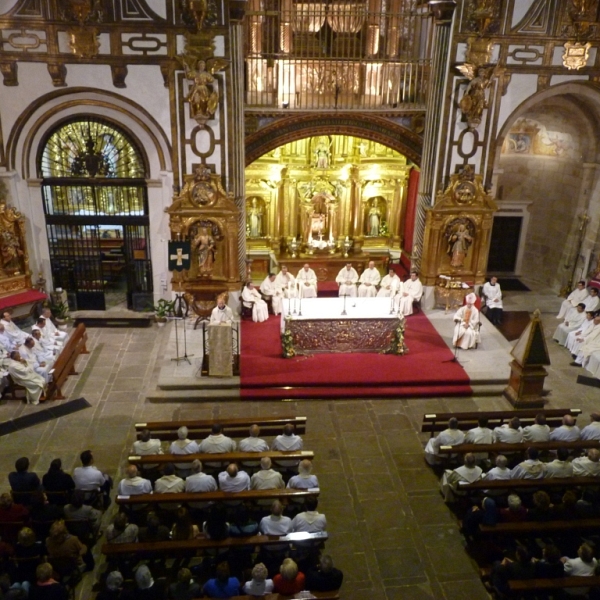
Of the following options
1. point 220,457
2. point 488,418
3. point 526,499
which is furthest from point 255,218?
point 526,499

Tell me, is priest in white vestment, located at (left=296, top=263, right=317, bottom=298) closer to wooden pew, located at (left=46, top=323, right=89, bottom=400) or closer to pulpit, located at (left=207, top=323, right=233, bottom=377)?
pulpit, located at (left=207, top=323, right=233, bottom=377)

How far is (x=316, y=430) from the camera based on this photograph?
12.2m

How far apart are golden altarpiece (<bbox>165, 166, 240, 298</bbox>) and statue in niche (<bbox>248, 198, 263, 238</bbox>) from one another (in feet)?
11.7

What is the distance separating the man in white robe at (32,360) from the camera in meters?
12.8

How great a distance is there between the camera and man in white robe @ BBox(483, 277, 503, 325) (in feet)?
55.4

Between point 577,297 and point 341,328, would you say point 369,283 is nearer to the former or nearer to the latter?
point 341,328

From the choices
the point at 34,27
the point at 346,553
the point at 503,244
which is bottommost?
the point at 346,553

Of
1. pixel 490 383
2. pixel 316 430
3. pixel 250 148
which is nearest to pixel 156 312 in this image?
pixel 250 148

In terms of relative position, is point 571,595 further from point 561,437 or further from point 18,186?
point 18,186

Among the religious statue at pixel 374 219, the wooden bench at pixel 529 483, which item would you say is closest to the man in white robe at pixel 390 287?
the religious statue at pixel 374 219

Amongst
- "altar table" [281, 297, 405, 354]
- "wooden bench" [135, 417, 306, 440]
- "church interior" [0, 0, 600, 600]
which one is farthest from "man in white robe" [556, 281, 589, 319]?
"wooden bench" [135, 417, 306, 440]

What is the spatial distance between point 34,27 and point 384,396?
35.1ft

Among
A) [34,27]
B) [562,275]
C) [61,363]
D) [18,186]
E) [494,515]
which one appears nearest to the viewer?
[494,515]

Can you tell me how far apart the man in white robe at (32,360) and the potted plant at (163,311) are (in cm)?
369
